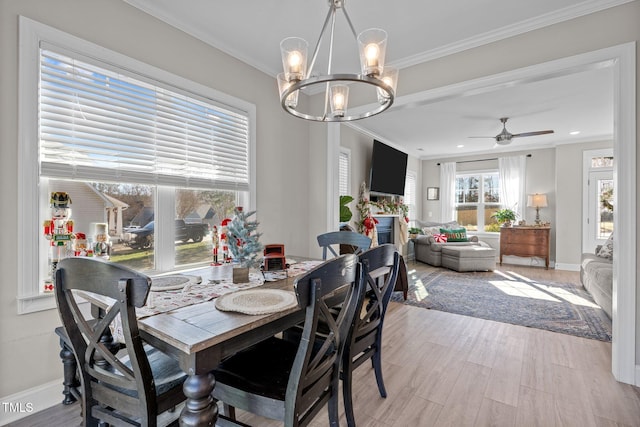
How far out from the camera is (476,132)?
18.1 ft

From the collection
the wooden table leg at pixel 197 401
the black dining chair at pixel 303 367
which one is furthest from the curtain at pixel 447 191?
the wooden table leg at pixel 197 401

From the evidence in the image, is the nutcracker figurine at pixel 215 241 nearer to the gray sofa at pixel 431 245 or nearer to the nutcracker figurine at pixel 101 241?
the nutcracker figurine at pixel 101 241

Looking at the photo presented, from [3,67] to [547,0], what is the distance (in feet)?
11.5

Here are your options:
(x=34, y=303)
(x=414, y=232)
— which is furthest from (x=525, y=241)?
(x=34, y=303)

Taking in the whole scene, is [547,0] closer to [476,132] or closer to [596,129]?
[476,132]

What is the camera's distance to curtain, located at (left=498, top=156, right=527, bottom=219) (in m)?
6.56

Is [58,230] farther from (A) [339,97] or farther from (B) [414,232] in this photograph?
(B) [414,232]

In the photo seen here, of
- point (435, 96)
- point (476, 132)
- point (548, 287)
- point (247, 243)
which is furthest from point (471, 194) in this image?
point (247, 243)

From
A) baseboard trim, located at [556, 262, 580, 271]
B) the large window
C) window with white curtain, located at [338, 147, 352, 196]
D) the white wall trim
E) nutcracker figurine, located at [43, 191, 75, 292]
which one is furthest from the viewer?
the large window

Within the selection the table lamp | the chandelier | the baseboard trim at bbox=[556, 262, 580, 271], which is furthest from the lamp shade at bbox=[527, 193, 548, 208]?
the chandelier

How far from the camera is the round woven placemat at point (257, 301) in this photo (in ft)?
3.83

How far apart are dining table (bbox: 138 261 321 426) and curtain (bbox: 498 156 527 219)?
7.08 meters

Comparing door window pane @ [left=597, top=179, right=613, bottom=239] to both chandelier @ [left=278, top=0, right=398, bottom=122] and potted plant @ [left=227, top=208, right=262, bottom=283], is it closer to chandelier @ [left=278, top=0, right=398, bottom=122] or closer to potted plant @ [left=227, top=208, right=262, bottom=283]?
chandelier @ [left=278, top=0, right=398, bottom=122]

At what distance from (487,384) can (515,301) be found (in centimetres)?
232
